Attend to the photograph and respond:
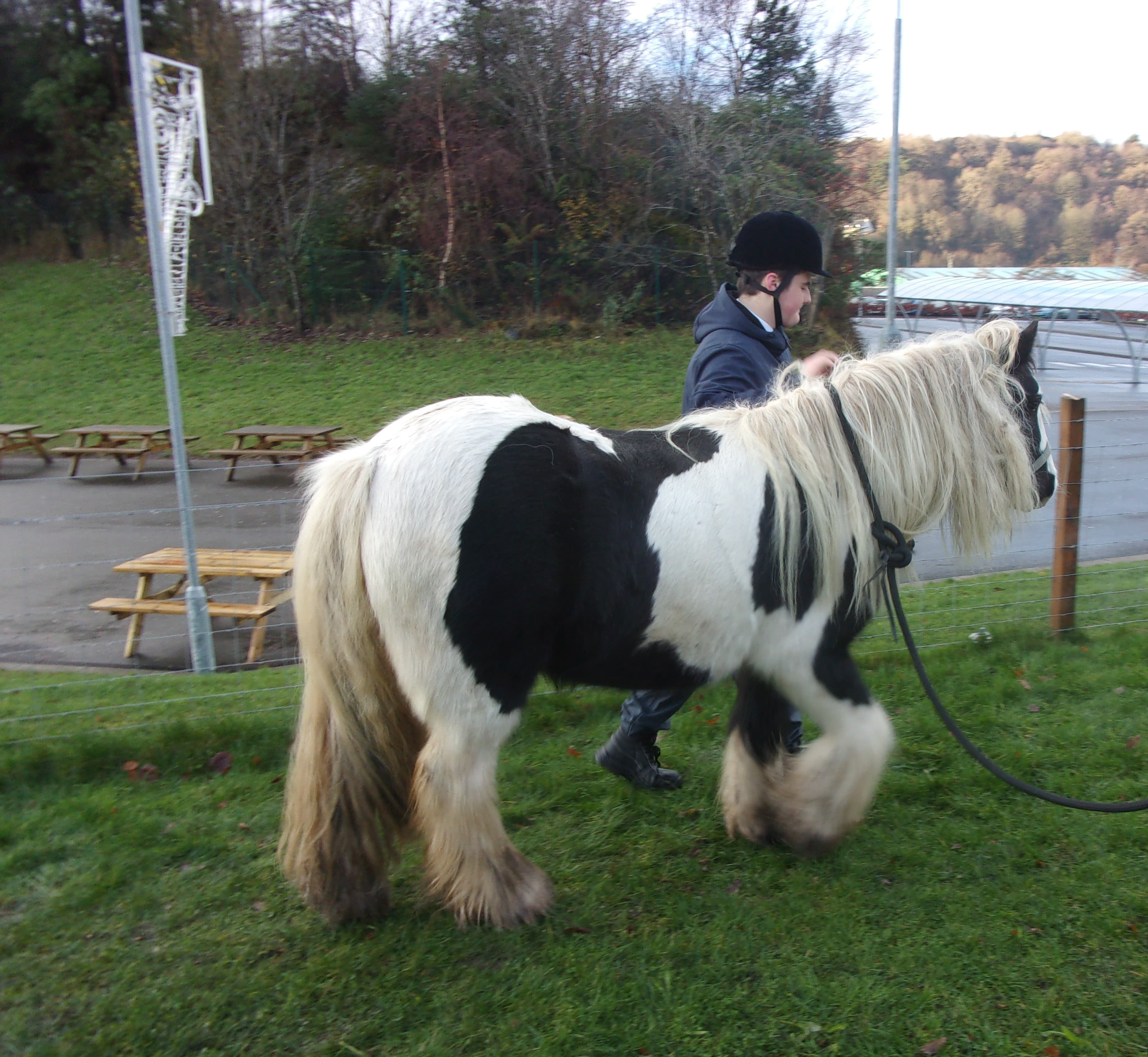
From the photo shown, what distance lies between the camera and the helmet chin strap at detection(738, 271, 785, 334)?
2.93 metres

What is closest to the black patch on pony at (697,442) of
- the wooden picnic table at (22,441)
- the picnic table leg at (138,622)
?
the picnic table leg at (138,622)

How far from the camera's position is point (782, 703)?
9.22ft

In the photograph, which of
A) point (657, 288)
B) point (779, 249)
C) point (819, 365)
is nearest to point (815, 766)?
point (819, 365)

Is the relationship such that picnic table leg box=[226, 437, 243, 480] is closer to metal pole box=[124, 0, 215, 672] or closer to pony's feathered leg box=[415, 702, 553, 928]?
metal pole box=[124, 0, 215, 672]

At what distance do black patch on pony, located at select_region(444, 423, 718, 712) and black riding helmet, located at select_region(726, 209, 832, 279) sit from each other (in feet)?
3.06

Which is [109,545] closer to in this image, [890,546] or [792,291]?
[792,291]

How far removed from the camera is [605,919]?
252 centimetres

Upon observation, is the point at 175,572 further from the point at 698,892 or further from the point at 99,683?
the point at 698,892

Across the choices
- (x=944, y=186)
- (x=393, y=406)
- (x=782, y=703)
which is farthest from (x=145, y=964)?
(x=944, y=186)

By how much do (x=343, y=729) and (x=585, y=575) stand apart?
31.9 inches

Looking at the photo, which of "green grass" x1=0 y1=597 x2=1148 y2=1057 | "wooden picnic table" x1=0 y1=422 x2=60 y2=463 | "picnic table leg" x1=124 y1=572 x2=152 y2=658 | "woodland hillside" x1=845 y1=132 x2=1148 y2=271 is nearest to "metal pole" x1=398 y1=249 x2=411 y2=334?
"wooden picnic table" x1=0 y1=422 x2=60 y2=463

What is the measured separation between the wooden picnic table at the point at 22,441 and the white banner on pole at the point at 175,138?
24.9 ft

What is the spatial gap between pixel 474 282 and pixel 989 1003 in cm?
1815

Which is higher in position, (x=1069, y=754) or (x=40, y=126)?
(x=40, y=126)
